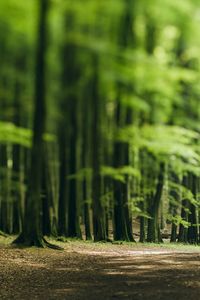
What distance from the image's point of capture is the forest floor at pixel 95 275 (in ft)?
34.7

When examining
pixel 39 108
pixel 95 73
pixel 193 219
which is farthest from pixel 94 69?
pixel 193 219

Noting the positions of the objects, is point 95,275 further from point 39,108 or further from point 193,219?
point 193,219

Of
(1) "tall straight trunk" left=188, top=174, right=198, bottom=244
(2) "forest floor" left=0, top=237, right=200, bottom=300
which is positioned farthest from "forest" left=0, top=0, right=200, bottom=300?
(1) "tall straight trunk" left=188, top=174, right=198, bottom=244

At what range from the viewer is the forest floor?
1057cm

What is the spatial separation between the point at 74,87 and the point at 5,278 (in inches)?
357

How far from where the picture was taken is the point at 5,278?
1245 centimetres

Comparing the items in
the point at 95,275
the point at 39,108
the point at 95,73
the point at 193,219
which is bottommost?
the point at 95,275

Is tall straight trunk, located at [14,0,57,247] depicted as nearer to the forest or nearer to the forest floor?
the forest

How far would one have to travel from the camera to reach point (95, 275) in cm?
1279

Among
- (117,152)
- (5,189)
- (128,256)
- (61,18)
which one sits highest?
(61,18)

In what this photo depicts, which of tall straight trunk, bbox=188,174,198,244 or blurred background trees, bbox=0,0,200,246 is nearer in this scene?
blurred background trees, bbox=0,0,200,246

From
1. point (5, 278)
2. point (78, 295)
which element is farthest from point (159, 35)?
point (5, 278)

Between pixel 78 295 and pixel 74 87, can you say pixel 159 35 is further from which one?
pixel 78 295

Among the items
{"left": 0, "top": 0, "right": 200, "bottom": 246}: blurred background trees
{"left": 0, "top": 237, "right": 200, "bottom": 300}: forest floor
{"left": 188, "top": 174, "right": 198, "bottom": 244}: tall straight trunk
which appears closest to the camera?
{"left": 0, "top": 0, "right": 200, "bottom": 246}: blurred background trees
